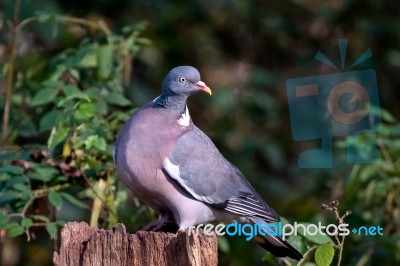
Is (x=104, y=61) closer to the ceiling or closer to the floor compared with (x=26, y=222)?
closer to the ceiling

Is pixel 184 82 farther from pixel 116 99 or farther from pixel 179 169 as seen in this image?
pixel 116 99

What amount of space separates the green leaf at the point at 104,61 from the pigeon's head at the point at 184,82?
100 centimetres

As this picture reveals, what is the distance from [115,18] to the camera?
7.20 m

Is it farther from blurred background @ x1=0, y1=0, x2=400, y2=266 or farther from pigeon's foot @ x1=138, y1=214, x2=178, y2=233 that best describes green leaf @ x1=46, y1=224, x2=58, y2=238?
pigeon's foot @ x1=138, y1=214, x2=178, y2=233

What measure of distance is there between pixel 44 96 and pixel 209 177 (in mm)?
1088

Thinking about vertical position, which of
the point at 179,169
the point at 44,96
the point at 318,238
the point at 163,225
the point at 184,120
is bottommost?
the point at 318,238

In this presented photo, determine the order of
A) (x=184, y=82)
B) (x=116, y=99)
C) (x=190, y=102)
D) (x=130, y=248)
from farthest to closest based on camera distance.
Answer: (x=190, y=102), (x=116, y=99), (x=184, y=82), (x=130, y=248)

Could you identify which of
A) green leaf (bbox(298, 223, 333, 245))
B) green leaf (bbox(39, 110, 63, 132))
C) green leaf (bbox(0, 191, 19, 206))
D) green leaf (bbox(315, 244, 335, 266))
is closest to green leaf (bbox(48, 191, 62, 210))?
green leaf (bbox(0, 191, 19, 206))

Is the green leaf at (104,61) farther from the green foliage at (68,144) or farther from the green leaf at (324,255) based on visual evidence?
the green leaf at (324,255)

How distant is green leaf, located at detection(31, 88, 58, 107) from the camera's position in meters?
4.75

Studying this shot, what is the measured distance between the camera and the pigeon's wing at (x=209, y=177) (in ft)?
13.2

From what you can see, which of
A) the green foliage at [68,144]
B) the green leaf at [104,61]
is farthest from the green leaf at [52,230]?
the green leaf at [104,61]

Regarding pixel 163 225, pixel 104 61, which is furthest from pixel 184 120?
pixel 104 61

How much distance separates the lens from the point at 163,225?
420cm
